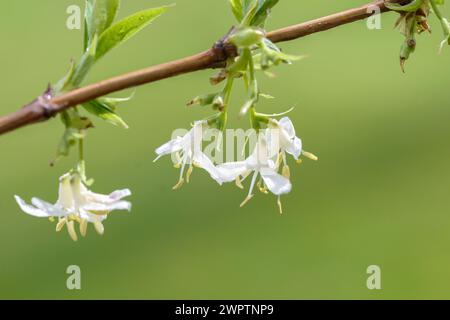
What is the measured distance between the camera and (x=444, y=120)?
246 centimetres

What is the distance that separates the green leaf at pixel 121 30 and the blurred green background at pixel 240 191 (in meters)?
1.58

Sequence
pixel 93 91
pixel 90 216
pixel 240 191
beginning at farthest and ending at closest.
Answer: pixel 240 191, pixel 90 216, pixel 93 91

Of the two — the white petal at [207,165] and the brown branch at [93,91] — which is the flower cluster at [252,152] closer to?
the white petal at [207,165]

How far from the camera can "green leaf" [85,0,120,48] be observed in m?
0.51

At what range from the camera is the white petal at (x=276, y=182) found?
497 mm

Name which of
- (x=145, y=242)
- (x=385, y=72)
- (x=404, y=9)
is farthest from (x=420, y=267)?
(x=404, y=9)

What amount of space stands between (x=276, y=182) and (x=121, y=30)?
0.16 m

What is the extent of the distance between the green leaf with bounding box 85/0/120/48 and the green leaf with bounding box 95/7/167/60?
0.04 feet

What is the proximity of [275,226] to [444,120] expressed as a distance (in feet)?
2.38

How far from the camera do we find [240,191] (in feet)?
7.39

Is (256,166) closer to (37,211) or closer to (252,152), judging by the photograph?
(252,152)

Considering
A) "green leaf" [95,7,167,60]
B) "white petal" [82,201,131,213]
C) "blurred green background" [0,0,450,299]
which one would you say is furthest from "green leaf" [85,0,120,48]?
"blurred green background" [0,0,450,299]

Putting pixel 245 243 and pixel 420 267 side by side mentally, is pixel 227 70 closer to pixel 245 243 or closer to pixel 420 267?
pixel 245 243

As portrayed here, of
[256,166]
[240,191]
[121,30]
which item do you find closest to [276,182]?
[256,166]
